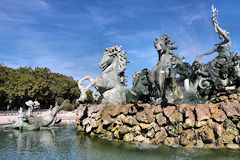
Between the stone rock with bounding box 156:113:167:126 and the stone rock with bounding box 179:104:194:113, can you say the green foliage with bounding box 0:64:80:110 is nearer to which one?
the stone rock with bounding box 156:113:167:126

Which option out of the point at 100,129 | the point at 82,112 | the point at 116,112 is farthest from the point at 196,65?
the point at 82,112

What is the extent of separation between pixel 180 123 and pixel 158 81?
6.73 ft

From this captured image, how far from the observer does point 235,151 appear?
24.2 feet

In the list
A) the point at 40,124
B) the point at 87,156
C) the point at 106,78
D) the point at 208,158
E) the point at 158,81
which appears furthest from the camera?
the point at 40,124

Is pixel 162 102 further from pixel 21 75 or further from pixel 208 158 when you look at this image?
pixel 21 75

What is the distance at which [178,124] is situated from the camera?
27.9 feet

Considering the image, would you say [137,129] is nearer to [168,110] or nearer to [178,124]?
[168,110]

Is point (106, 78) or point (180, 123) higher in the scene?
point (106, 78)

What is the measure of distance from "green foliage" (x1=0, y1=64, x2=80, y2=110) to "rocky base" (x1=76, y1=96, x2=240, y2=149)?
Answer: 32675 millimetres

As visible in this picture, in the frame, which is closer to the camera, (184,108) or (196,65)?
(184,108)

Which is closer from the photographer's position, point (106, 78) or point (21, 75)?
point (106, 78)

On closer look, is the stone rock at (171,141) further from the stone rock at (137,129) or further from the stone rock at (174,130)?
the stone rock at (137,129)

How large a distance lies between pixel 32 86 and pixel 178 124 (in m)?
35.7

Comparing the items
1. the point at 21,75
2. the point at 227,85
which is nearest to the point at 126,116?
the point at 227,85
